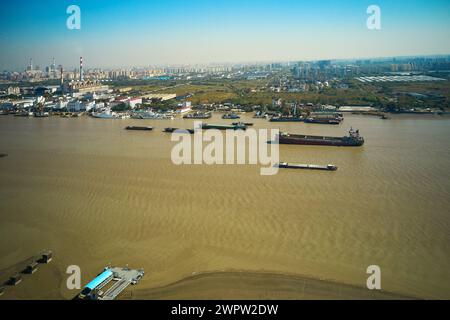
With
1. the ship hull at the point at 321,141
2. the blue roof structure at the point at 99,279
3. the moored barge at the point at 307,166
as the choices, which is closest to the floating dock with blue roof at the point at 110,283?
the blue roof structure at the point at 99,279

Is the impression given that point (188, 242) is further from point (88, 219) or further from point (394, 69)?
point (394, 69)

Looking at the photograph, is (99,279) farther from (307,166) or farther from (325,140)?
(325,140)

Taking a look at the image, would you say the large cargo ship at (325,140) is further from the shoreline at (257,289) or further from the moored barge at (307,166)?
the shoreline at (257,289)

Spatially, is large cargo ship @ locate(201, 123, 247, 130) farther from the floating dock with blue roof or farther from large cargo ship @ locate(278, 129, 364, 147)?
the floating dock with blue roof

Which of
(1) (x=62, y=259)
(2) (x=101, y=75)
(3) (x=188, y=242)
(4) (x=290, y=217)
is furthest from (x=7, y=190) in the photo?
(2) (x=101, y=75)

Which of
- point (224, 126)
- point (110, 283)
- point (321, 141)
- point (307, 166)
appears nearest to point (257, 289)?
point (110, 283)

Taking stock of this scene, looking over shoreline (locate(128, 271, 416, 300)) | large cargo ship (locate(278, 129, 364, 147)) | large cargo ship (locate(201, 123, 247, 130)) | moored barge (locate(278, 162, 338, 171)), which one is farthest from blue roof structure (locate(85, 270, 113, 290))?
large cargo ship (locate(201, 123, 247, 130))
